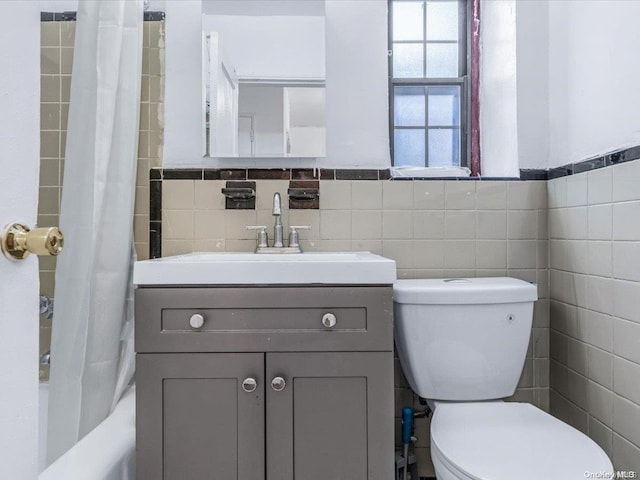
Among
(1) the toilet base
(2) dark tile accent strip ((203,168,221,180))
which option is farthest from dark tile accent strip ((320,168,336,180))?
(1) the toilet base

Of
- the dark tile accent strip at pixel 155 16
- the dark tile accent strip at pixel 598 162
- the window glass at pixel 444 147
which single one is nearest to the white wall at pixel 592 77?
the dark tile accent strip at pixel 598 162

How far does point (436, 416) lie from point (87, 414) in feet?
3.29

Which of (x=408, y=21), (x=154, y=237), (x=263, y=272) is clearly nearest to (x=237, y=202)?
(x=154, y=237)

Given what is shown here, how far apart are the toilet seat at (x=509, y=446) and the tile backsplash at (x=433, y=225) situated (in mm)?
446

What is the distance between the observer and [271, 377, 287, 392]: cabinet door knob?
1109 mm

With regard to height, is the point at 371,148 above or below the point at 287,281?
above

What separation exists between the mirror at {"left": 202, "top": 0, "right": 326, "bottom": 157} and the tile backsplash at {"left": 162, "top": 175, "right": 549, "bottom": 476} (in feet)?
0.63

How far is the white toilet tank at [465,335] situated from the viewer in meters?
1.36

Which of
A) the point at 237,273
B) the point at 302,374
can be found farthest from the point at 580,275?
the point at 237,273

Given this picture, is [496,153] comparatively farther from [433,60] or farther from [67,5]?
[67,5]

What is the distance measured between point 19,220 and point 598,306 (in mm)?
1473

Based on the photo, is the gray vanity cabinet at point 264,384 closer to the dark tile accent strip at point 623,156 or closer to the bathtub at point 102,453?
the bathtub at point 102,453

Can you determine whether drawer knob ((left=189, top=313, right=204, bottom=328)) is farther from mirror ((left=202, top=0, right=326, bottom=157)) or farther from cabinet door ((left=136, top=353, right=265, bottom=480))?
mirror ((left=202, top=0, right=326, bottom=157))

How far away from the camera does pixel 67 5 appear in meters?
1.57
